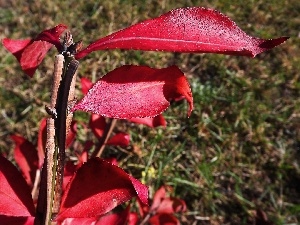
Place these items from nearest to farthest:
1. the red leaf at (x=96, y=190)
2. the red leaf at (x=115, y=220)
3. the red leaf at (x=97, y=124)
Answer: the red leaf at (x=96, y=190), the red leaf at (x=115, y=220), the red leaf at (x=97, y=124)

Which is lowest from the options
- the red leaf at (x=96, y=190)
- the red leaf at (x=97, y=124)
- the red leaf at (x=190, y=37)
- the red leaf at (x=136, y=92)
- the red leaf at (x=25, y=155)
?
the red leaf at (x=25, y=155)

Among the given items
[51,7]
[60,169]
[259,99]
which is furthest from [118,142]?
[51,7]

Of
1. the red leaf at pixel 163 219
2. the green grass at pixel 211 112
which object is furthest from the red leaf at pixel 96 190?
the green grass at pixel 211 112

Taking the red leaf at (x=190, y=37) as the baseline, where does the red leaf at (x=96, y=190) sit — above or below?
below

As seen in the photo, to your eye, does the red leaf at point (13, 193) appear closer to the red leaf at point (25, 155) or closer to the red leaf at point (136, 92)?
the red leaf at point (136, 92)

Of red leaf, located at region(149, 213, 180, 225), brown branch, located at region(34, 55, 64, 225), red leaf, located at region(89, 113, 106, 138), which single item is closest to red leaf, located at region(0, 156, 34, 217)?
brown branch, located at region(34, 55, 64, 225)

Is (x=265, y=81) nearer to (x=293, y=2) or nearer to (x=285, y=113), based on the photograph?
(x=285, y=113)
